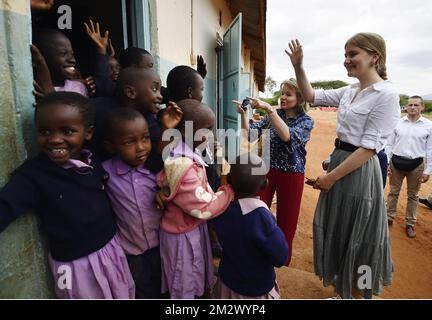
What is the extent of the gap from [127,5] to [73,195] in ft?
6.29

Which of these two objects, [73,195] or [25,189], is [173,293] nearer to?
[73,195]

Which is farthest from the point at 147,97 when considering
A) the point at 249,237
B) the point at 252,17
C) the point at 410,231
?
the point at 252,17

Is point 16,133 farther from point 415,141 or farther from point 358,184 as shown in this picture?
point 415,141

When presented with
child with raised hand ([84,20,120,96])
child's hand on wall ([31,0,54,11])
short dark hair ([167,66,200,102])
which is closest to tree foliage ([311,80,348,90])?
short dark hair ([167,66,200,102])

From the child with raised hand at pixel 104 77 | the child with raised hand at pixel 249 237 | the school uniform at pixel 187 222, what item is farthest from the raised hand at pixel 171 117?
the child with raised hand at pixel 104 77

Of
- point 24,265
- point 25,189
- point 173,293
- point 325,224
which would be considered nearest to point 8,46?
point 25,189

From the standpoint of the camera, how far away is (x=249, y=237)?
4.40 feet

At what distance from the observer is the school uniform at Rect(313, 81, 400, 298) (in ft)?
5.73

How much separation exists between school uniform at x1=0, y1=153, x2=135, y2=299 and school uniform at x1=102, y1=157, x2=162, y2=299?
55 millimetres

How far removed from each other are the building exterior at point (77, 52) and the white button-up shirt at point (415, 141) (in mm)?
2624

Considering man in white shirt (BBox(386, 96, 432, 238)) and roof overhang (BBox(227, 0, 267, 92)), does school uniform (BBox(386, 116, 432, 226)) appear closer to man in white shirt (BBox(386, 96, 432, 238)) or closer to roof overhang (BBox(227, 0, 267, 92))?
man in white shirt (BBox(386, 96, 432, 238))

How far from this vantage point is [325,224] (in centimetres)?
213

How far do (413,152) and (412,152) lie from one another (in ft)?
0.04

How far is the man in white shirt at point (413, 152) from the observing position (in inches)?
153
